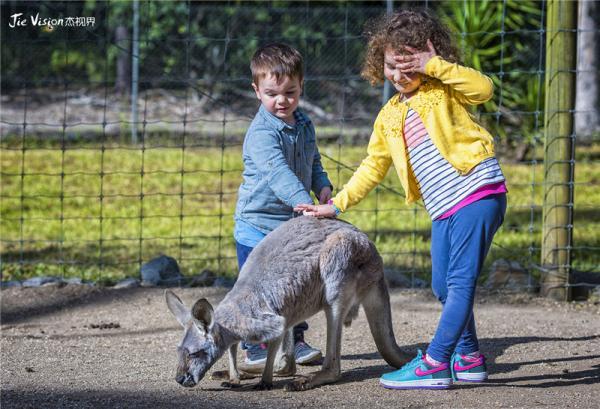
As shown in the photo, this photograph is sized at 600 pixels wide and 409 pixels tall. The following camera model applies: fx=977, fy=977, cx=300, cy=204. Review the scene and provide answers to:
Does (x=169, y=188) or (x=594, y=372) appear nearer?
(x=594, y=372)

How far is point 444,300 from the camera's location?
471 centimetres

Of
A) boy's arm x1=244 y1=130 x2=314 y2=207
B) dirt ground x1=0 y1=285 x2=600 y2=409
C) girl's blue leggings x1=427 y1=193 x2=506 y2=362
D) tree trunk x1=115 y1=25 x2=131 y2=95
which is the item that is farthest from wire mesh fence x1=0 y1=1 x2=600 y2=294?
girl's blue leggings x1=427 y1=193 x2=506 y2=362

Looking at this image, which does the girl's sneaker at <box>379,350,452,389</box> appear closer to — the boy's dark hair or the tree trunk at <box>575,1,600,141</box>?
the boy's dark hair

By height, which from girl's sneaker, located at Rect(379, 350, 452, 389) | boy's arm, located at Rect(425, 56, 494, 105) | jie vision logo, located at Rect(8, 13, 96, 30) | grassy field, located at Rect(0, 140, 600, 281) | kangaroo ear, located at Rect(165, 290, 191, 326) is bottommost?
girl's sneaker, located at Rect(379, 350, 452, 389)

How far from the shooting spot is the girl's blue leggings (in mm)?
4352

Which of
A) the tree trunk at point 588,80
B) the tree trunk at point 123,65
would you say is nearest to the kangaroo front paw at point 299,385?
the tree trunk at point 588,80

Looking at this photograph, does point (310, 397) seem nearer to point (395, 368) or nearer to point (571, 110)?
point (395, 368)

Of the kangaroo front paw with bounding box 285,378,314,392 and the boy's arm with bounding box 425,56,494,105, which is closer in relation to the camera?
the boy's arm with bounding box 425,56,494,105

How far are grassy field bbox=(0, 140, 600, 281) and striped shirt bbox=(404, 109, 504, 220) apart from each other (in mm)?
2062

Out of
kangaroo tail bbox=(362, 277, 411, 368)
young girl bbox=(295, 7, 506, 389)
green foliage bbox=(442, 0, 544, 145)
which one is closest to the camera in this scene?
young girl bbox=(295, 7, 506, 389)

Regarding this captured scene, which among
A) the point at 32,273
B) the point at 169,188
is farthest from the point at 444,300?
the point at 169,188

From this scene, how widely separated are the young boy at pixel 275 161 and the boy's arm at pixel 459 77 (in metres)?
0.76

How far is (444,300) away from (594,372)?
94 cm

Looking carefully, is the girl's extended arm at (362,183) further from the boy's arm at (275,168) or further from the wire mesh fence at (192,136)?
the wire mesh fence at (192,136)
